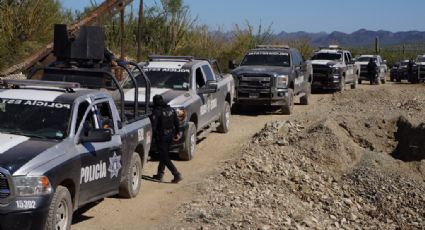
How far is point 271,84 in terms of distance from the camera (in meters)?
21.1

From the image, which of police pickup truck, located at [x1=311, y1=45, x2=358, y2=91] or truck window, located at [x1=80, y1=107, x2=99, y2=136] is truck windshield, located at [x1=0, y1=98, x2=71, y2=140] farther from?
police pickup truck, located at [x1=311, y1=45, x2=358, y2=91]

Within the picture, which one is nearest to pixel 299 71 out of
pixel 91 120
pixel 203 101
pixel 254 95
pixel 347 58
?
pixel 254 95

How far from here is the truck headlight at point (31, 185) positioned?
265 inches

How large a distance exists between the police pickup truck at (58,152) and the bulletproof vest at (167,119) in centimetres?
103

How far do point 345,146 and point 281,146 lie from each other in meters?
1.39

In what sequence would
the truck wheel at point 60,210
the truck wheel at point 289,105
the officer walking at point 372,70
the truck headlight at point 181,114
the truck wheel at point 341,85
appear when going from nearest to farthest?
the truck wheel at point 60,210 < the truck headlight at point 181,114 < the truck wheel at point 289,105 < the truck wheel at point 341,85 < the officer walking at point 372,70

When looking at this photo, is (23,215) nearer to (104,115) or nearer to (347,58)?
(104,115)

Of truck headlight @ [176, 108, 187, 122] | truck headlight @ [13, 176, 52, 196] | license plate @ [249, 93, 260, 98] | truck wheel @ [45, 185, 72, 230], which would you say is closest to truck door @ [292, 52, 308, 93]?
license plate @ [249, 93, 260, 98]

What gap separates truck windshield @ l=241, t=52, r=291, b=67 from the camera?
22.3 m

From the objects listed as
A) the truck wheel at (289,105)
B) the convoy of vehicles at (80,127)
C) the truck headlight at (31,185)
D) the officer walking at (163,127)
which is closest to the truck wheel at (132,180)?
the convoy of vehicles at (80,127)

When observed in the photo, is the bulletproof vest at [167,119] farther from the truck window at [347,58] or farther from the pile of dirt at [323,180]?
the truck window at [347,58]

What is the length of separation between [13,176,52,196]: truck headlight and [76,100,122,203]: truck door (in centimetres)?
94

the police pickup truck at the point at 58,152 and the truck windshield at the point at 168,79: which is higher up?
the truck windshield at the point at 168,79

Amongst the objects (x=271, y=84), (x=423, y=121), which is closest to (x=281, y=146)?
(x=423, y=121)
